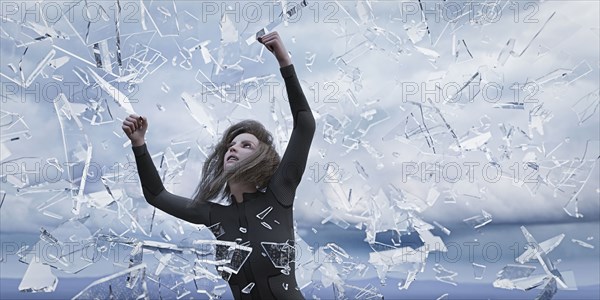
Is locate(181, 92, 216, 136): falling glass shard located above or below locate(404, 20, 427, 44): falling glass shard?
below

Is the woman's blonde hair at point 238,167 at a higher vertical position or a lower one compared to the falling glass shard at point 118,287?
higher

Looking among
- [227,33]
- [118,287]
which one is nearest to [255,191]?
[118,287]

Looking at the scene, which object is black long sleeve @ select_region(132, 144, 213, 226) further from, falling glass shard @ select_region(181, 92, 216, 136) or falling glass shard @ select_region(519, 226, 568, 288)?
falling glass shard @ select_region(519, 226, 568, 288)

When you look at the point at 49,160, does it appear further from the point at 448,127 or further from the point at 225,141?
the point at 448,127

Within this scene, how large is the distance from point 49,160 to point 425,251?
202 centimetres

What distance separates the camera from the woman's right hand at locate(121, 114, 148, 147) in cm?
334

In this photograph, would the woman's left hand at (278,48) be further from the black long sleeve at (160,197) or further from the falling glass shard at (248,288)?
the falling glass shard at (248,288)

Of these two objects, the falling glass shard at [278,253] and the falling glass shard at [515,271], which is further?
the falling glass shard at [515,271]

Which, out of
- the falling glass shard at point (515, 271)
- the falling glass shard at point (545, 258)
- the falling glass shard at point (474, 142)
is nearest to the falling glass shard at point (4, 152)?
the falling glass shard at point (474, 142)

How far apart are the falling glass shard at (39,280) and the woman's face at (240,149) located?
1004 mm

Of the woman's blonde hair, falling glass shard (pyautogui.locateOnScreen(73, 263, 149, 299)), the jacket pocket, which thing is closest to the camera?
falling glass shard (pyautogui.locateOnScreen(73, 263, 149, 299))

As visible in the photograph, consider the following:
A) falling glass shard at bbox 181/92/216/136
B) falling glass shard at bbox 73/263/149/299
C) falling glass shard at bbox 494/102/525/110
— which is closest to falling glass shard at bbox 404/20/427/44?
falling glass shard at bbox 494/102/525/110

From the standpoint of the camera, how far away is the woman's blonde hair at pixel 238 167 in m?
3.30

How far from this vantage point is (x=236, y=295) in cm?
317
